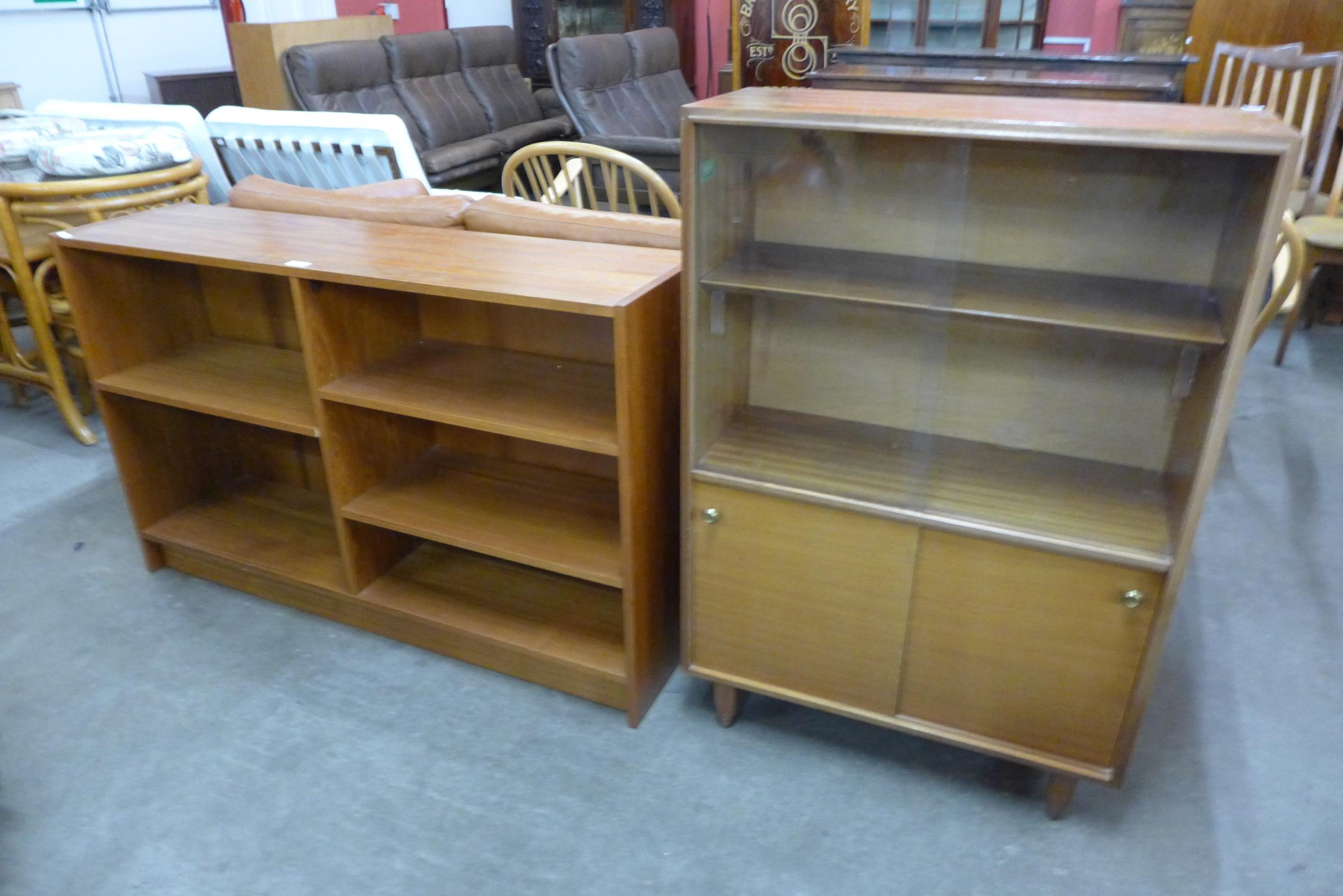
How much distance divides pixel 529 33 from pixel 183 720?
5.99m

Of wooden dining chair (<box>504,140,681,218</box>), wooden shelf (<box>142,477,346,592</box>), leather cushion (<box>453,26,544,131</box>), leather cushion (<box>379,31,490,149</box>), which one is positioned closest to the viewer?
wooden shelf (<box>142,477,346,592</box>)

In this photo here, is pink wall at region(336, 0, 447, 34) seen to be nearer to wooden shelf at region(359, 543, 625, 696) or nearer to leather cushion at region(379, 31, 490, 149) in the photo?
leather cushion at region(379, 31, 490, 149)

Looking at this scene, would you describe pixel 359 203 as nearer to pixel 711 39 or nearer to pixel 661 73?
pixel 661 73

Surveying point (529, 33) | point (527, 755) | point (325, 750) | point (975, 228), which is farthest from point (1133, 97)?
point (529, 33)

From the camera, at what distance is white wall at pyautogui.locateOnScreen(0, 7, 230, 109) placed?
493cm

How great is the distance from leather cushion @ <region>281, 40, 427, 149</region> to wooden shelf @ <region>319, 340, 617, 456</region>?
3090 millimetres

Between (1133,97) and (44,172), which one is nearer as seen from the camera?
(44,172)

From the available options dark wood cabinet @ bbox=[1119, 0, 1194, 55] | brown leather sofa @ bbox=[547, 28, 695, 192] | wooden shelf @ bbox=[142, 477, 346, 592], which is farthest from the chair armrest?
dark wood cabinet @ bbox=[1119, 0, 1194, 55]

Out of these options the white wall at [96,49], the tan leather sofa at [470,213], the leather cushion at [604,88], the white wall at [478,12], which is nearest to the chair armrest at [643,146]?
the leather cushion at [604,88]

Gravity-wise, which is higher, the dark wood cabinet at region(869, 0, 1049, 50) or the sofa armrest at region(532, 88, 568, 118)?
the dark wood cabinet at region(869, 0, 1049, 50)

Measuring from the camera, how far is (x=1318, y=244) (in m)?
3.10

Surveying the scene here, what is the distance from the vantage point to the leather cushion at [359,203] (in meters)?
1.95

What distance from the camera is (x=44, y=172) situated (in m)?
2.54

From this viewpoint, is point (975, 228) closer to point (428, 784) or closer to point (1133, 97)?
point (428, 784)
